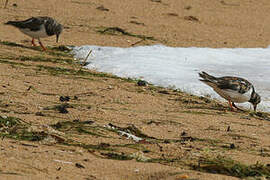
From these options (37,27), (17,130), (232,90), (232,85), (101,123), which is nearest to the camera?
(17,130)

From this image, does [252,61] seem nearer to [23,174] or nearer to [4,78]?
[4,78]

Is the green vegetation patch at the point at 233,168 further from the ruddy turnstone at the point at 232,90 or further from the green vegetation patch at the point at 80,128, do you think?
the ruddy turnstone at the point at 232,90

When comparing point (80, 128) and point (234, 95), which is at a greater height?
point (80, 128)

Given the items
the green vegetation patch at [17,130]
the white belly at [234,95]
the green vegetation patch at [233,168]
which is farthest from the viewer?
the white belly at [234,95]

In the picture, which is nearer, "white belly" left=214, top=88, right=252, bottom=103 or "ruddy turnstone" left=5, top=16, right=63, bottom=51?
"white belly" left=214, top=88, right=252, bottom=103

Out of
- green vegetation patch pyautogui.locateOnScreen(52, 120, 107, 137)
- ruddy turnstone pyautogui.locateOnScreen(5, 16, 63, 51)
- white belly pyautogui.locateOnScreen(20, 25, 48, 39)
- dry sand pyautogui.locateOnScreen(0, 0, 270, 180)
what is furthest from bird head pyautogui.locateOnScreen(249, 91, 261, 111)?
white belly pyautogui.locateOnScreen(20, 25, 48, 39)

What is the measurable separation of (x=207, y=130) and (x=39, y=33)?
245 inches

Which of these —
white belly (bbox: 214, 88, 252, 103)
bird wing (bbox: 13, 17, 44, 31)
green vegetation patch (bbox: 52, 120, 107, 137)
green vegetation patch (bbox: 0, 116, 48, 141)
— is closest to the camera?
green vegetation patch (bbox: 0, 116, 48, 141)

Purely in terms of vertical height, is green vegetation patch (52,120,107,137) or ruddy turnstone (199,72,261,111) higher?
green vegetation patch (52,120,107,137)

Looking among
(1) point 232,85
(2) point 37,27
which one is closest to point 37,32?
(2) point 37,27

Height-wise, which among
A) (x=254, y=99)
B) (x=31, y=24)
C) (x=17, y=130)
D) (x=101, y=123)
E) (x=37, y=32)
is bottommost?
(x=37, y=32)

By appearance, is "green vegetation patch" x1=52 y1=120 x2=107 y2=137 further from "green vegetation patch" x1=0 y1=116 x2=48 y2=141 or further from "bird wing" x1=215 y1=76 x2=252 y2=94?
"bird wing" x1=215 y1=76 x2=252 y2=94

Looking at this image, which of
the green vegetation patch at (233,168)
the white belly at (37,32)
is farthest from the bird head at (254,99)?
the white belly at (37,32)

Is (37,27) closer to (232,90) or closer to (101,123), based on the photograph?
(232,90)
